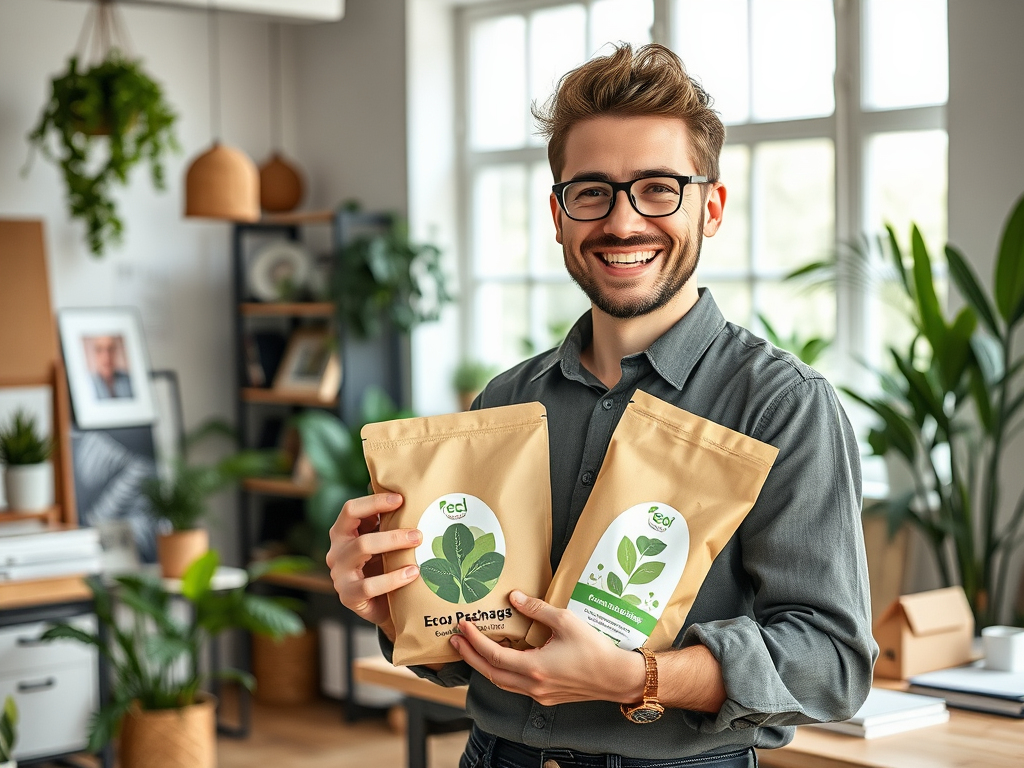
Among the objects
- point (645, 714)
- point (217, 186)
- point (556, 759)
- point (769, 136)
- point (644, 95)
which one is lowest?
point (556, 759)

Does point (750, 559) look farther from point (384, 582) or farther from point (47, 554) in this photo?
point (47, 554)

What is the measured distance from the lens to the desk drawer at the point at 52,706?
158 inches

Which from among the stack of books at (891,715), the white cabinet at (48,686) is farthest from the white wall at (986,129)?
the white cabinet at (48,686)

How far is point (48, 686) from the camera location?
13.3ft

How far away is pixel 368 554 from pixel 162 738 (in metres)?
2.76

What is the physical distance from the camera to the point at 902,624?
7.48ft

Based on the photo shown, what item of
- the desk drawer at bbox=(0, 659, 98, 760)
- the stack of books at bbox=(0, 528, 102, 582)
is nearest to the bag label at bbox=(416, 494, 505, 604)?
the stack of books at bbox=(0, 528, 102, 582)

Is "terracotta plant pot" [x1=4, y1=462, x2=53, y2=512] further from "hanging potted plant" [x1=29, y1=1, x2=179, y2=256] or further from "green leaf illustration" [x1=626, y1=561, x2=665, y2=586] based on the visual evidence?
"green leaf illustration" [x1=626, y1=561, x2=665, y2=586]

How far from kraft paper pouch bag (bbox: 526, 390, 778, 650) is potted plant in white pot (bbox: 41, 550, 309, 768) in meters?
2.72

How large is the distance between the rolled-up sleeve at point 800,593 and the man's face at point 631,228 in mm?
198

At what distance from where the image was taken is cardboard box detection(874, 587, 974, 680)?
2271 mm

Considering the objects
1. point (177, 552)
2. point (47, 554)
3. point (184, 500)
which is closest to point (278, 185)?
point (184, 500)

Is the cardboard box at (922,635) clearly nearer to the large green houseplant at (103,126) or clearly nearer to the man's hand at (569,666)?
the man's hand at (569,666)

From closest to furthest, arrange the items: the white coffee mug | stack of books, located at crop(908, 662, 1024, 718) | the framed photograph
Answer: stack of books, located at crop(908, 662, 1024, 718) < the white coffee mug < the framed photograph
